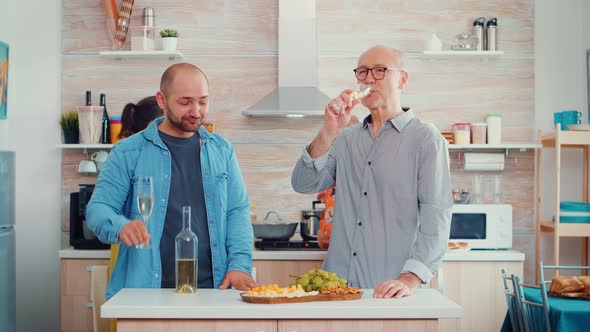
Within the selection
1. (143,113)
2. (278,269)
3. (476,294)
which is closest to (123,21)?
(143,113)

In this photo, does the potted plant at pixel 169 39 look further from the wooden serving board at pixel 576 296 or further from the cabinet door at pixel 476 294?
the wooden serving board at pixel 576 296

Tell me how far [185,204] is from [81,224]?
2149 mm

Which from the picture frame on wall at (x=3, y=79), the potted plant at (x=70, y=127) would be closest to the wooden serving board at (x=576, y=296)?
the potted plant at (x=70, y=127)

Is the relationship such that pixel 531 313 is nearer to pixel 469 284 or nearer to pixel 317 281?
pixel 469 284

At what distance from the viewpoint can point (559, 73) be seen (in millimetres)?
5434

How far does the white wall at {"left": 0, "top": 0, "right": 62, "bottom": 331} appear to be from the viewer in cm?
538

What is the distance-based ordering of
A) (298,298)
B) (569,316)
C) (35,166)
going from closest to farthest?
1. (298,298)
2. (569,316)
3. (35,166)

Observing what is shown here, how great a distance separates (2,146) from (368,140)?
9.47ft

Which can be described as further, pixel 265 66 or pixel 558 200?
pixel 265 66

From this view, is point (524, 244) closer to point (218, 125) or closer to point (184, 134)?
point (218, 125)

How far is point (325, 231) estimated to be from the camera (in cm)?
392

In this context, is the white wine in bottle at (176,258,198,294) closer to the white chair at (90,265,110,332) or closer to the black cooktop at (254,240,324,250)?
the white chair at (90,265,110,332)

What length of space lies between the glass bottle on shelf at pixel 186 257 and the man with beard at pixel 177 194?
29 centimetres

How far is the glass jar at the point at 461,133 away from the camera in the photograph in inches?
208
